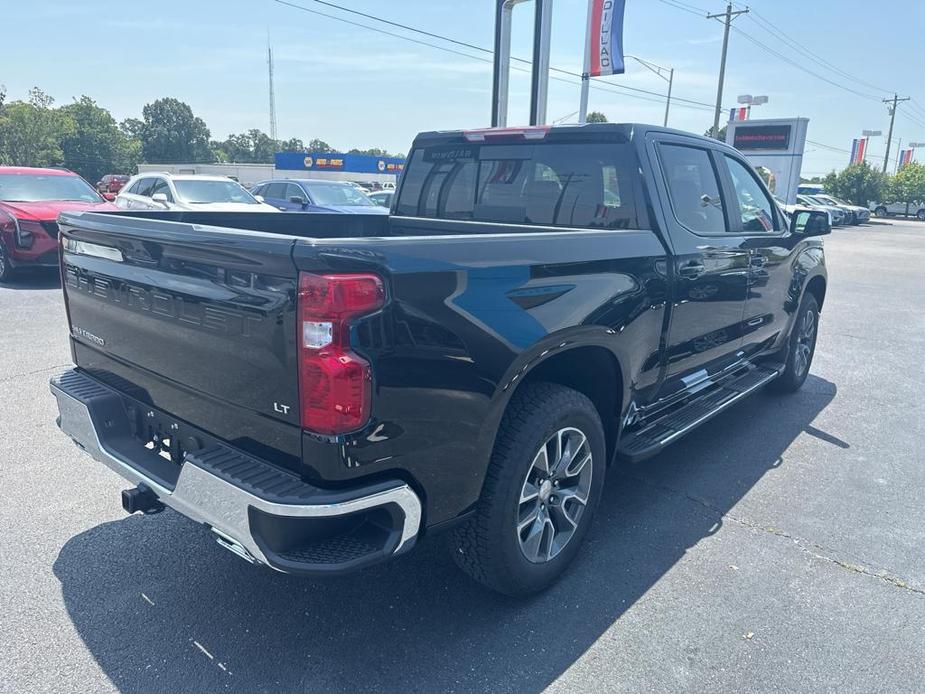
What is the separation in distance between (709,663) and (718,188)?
2.90 meters

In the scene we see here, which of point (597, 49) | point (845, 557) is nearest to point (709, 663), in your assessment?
point (845, 557)

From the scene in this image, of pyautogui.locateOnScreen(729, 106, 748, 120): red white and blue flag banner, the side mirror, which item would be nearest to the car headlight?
the side mirror

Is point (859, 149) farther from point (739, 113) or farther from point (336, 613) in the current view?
point (336, 613)

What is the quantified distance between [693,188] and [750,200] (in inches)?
38.7

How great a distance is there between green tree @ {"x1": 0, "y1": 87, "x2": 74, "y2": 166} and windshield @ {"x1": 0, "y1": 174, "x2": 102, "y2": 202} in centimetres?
4933

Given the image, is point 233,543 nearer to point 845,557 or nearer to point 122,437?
point 122,437

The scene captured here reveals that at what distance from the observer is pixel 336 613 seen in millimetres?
2814

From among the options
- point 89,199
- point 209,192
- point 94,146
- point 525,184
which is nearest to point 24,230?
point 89,199

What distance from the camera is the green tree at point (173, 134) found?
9838cm

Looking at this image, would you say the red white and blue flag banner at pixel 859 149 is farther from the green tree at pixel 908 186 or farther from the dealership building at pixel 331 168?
→ the dealership building at pixel 331 168

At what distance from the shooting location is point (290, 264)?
2.02m

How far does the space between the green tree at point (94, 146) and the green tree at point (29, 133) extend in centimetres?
1114

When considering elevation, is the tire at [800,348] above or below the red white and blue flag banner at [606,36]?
below

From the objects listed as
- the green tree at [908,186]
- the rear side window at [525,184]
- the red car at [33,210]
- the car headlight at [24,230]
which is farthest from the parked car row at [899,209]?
the rear side window at [525,184]
